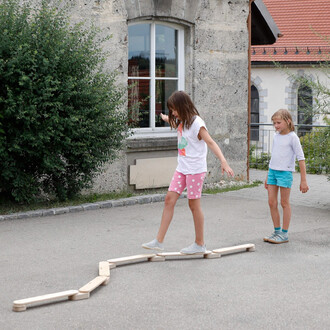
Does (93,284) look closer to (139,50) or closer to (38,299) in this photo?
(38,299)

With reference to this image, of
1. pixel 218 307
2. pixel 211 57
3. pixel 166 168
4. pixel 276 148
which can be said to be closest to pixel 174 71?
pixel 211 57

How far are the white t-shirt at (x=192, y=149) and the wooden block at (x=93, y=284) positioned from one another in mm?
1602

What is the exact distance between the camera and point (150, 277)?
661 cm

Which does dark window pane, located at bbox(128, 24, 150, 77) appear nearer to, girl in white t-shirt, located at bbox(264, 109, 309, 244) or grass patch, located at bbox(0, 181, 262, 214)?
grass patch, located at bbox(0, 181, 262, 214)

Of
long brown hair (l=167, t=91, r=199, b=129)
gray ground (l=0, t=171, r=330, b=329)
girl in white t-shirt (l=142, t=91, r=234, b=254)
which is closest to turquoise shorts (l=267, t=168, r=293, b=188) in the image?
gray ground (l=0, t=171, r=330, b=329)

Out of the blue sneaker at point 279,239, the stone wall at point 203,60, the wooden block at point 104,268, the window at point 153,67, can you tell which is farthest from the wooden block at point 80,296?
the window at point 153,67

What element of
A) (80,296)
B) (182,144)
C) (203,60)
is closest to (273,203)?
(182,144)

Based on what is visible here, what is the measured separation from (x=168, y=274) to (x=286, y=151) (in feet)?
7.66

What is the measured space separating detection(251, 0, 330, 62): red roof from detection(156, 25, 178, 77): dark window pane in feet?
50.6

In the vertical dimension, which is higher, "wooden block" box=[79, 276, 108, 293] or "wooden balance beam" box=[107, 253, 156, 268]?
"wooden balance beam" box=[107, 253, 156, 268]

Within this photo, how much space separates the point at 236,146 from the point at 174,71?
1954mm

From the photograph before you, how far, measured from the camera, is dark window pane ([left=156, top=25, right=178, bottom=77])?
12.7 m

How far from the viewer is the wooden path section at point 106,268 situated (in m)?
5.57

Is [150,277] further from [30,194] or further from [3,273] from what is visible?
[30,194]
